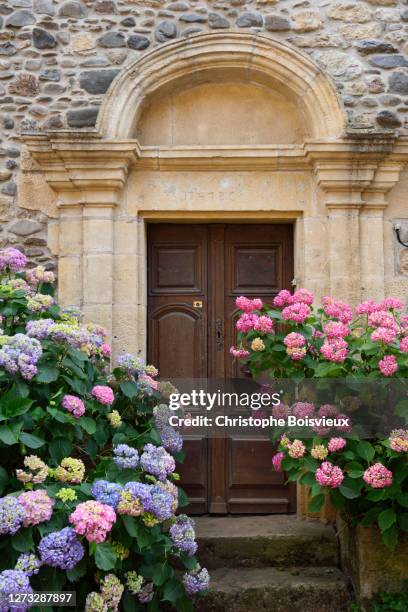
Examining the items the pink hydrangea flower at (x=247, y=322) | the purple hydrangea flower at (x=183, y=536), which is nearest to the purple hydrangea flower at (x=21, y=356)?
the purple hydrangea flower at (x=183, y=536)

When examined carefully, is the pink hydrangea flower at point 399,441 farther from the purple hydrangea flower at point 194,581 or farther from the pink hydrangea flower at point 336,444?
the purple hydrangea flower at point 194,581

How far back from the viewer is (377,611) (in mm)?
3227

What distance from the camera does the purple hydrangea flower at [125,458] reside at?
8.63 ft

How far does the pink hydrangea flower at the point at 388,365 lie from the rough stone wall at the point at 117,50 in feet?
6.81

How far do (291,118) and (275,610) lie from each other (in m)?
3.14

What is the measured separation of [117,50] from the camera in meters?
4.38

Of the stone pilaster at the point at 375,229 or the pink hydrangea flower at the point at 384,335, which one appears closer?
the pink hydrangea flower at the point at 384,335

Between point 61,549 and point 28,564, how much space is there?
0.38ft

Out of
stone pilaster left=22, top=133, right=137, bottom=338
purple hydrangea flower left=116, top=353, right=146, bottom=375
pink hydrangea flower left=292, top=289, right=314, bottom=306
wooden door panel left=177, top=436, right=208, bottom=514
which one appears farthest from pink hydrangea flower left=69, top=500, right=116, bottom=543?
wooden door panel left=177, top=436, right=208, bottom=514

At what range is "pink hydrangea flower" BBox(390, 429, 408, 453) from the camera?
9.43 ft

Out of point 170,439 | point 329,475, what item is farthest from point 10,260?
point 329,475

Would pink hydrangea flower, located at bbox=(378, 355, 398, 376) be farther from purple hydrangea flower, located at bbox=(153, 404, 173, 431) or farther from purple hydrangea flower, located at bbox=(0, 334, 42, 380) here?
purple hydrangea flower, located at bbox=(0, 334, 42, 380)

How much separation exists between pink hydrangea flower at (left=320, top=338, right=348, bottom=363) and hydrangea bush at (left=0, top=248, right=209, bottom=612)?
0.83 meters

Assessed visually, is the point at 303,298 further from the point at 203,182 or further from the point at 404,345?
the point at 203,182
